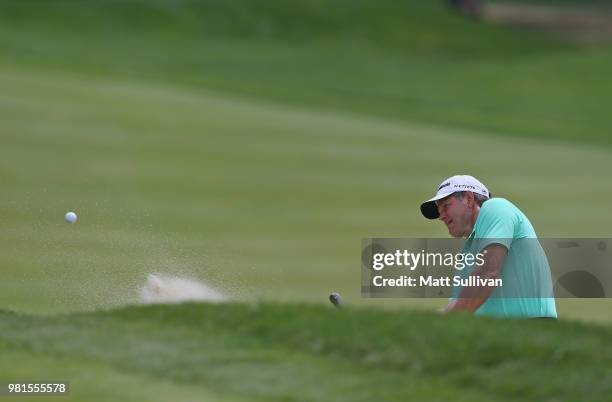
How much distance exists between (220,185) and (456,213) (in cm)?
786

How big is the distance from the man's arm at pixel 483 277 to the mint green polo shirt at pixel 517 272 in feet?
0.30

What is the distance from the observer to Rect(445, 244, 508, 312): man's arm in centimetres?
656

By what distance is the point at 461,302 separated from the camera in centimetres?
659

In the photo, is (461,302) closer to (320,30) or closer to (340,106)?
(340,106)

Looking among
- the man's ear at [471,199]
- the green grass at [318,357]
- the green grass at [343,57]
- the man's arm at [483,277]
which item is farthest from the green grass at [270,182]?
the man's ear at [471,199]

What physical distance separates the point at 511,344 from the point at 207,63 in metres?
25.2

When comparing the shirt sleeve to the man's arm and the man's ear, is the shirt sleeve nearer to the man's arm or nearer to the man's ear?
the man's arm

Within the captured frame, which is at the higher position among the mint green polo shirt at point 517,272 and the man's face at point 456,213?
the man's face at point 456,213

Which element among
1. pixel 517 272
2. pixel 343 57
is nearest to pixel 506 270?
pixel 517 272

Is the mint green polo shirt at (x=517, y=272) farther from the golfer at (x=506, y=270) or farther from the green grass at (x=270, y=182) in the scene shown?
the green grass at (x=270, y=182)

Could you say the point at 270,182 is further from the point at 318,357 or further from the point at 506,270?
the point at 318,357

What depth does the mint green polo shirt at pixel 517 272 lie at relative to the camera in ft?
22.0

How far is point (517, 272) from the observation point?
22.1 ft

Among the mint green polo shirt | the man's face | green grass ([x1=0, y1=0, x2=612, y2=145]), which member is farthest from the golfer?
green grass ([x1=0, y1=0, x2=612, y2=145])
